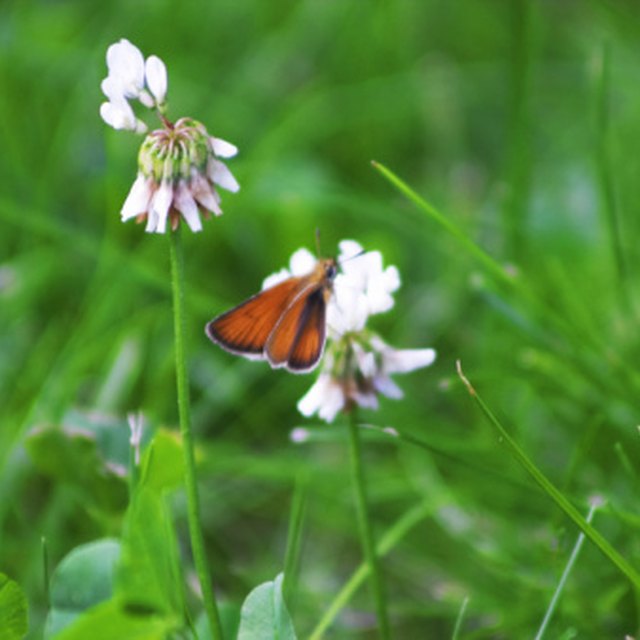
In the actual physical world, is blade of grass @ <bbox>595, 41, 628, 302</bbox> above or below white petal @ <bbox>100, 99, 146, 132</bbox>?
above

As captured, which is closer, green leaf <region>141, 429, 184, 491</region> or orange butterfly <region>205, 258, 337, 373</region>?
orange butterfly <region>205, 258, 337, 373</region>

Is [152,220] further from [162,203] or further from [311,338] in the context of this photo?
[311,338]

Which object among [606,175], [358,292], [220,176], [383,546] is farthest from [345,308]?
[606,175]

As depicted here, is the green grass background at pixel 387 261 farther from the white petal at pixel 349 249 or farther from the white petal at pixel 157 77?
the white petal at pixel 157 77

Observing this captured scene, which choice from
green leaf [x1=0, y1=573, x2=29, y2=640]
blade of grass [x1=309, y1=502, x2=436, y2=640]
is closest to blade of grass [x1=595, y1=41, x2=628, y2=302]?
blade of grass [x1=309, y1=502, x2=436, y2=640]

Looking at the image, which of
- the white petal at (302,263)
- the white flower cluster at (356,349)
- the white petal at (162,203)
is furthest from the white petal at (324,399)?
the white petal at (162,203)

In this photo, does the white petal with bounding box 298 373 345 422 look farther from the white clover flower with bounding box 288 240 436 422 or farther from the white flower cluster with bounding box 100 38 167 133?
the white flower cluster with bounding box 100 38 167 133
